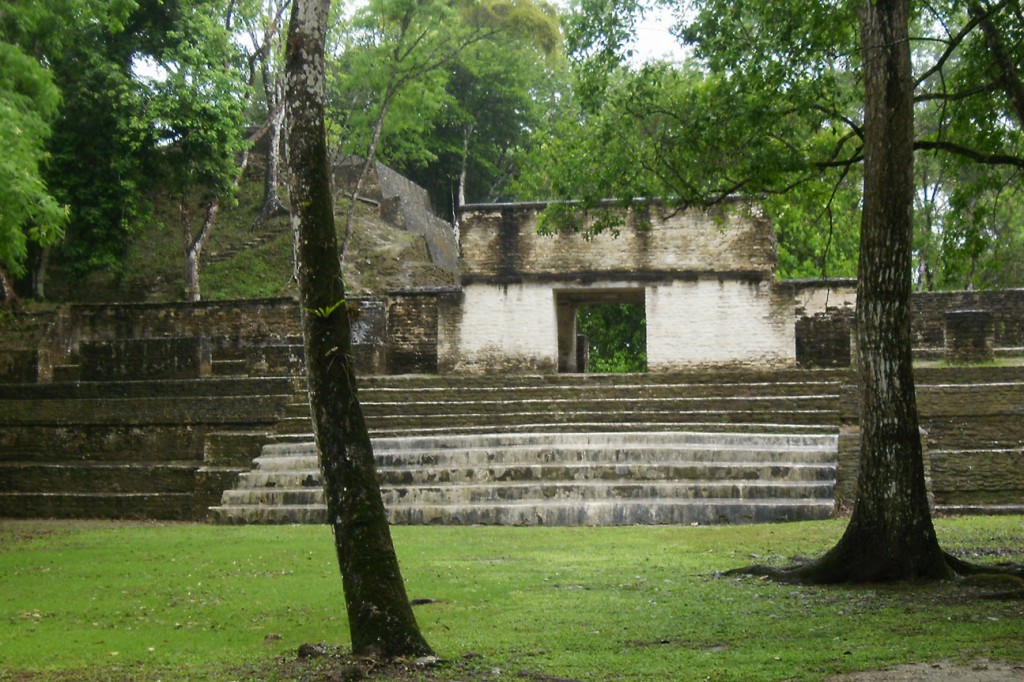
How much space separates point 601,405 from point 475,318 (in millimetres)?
4077

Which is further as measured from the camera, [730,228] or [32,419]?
[730,228]

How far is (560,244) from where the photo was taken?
59.7 ft

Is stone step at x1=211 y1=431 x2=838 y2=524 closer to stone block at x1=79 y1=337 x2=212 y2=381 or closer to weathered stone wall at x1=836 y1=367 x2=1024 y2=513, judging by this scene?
weathered stone wall at x1=836 y1=367 x2=1024 y2=513

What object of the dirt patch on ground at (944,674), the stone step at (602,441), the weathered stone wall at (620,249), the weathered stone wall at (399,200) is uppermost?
the weathered stone wall at (399,200)

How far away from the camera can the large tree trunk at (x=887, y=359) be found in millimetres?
7352

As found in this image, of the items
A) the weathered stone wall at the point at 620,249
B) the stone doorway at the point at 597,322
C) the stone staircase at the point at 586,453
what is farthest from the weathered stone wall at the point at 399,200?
the stone staircase at the point at 586,453

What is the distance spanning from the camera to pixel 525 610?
668 cm

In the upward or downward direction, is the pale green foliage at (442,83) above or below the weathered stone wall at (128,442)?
above

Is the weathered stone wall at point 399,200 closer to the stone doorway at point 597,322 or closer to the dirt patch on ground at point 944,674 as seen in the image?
the stone doorway at point 597,322

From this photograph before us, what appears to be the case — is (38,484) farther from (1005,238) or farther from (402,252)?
(1005,238)

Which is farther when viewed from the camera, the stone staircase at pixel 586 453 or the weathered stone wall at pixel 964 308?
the weathered stone wall at pixel 964 308

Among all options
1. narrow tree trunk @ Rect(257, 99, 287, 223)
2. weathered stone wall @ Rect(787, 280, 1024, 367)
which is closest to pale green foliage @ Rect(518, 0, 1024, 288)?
weathered stone wall @ Rect(787, 280, 1024, 367)

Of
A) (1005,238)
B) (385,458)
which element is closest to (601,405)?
(385,458)

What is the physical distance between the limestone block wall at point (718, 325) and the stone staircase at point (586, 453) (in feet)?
7.15
